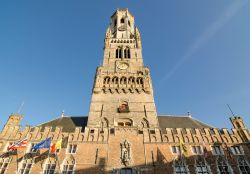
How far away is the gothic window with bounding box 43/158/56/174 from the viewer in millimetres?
21500

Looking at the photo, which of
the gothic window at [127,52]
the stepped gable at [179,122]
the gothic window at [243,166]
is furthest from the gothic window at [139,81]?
the gothic window at [243,166]

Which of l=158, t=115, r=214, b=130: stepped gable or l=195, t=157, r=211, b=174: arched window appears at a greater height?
l=158, t=115, r=214, b=130: stepped gable

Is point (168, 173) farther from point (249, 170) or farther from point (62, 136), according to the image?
point (62, 136)

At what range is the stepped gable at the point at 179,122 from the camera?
29484mm

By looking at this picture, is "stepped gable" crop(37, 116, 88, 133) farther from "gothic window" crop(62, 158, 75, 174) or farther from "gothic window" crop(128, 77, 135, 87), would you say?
"gothic window" crop(128, 77, 135, 87)

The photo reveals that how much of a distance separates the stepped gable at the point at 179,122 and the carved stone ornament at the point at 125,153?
271 inches

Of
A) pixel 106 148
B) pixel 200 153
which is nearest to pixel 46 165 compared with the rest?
pixel 106 148

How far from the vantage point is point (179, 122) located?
101 ft

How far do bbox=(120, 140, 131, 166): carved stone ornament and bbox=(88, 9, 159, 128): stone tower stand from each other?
3297 millimetres

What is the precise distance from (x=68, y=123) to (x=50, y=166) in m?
8.13

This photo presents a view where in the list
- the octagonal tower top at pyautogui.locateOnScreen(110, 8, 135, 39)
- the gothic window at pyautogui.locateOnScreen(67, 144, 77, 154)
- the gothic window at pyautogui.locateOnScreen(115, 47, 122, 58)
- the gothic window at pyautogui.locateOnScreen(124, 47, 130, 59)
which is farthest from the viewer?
the octagonal tower top at pyautogui.locateOnScreen(110, 8, 135, 39)

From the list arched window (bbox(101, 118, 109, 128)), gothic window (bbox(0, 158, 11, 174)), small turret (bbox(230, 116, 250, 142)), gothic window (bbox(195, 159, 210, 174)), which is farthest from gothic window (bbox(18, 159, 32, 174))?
small turret (bbox(230, 116, 250, 142))

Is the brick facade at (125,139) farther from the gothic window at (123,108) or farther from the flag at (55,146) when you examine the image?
the flag at (55,146)

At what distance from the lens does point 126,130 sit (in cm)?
2561
